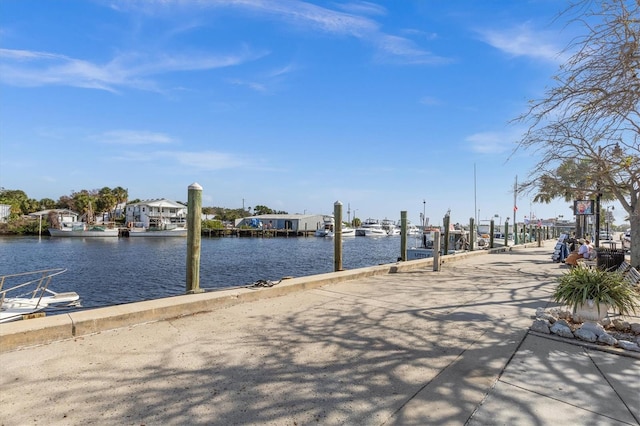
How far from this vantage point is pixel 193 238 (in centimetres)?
696

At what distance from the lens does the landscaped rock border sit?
4.38 m

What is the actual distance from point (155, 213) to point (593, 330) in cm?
8588

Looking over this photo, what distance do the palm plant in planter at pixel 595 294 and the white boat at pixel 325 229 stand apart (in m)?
79.1

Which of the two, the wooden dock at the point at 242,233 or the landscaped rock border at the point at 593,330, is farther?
the wooden dock at the point at 242,233

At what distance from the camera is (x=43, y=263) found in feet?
98.3

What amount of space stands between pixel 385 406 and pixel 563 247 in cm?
1676

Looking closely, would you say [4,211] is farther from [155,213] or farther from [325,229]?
[325,229]

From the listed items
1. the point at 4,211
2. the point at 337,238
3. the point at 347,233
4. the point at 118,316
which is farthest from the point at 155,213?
the point at 118,316

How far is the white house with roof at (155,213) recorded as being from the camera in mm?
79787

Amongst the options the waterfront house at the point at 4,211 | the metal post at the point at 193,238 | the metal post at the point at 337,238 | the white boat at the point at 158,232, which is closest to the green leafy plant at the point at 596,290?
the metal post at the point at 337,238

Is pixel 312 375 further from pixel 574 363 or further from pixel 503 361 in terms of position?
pixel 574 363

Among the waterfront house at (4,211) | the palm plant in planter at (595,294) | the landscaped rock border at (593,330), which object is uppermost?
the waterfront house at (4,211)

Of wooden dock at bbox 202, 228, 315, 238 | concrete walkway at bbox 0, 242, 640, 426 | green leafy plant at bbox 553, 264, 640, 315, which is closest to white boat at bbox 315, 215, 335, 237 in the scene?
wooden dock at bbox 202, 228, 315, 238

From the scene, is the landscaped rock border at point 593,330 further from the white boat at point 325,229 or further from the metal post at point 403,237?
the white boat at point 325,229
